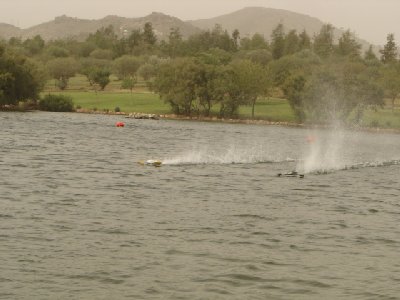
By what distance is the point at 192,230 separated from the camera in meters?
30.3

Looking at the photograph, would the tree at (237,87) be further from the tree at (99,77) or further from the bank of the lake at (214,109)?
the tree at (99,77)

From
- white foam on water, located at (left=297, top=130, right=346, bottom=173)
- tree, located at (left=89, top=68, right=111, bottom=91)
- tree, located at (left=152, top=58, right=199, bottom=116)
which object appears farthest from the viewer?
tree, located at (left=89, top=68, right=111, bottom=91)

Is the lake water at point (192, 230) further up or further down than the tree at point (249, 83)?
further down

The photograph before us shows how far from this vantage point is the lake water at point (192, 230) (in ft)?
75.0

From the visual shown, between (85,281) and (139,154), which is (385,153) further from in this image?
(85,281)

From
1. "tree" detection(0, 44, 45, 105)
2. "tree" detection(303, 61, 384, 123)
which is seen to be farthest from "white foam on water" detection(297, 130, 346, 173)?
"tree" detection(0, 44, 45, 105)

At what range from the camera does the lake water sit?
75.0ft

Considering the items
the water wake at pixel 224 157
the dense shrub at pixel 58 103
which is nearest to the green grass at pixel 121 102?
the dense shrub at pixel 58 103

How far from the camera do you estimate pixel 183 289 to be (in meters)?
22.2

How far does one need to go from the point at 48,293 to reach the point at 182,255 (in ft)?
20.6

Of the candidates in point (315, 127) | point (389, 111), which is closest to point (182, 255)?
point (315, 127)

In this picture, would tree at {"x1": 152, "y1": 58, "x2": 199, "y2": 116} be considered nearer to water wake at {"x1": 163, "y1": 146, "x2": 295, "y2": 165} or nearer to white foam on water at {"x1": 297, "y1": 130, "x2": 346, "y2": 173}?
white foam on water at {"x1": 297, "y1": 130, "x2": 346, "y2": 173}

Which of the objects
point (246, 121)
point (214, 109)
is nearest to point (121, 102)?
point (214, 109)

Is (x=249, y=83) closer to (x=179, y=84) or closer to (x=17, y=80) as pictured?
(x=179, y=84)
